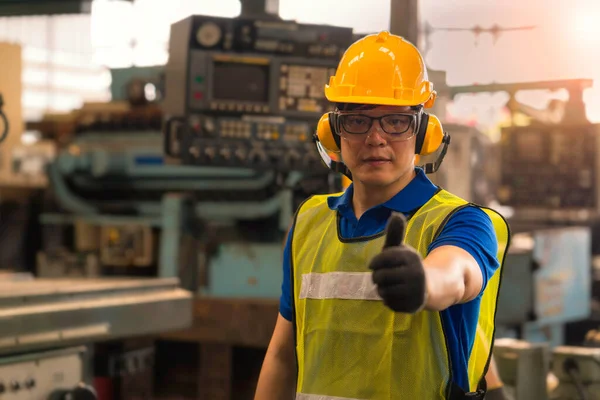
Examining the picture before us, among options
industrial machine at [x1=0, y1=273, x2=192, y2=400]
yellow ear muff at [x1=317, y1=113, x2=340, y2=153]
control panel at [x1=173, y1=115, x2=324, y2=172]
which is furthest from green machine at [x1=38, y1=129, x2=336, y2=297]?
yellow ear muff at [x1=317, y1=113, x2=340, y2=153]

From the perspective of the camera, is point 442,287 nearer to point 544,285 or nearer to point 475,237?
point 475,237

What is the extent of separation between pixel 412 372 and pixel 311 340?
226mm

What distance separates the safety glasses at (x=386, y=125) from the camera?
5.53 feet

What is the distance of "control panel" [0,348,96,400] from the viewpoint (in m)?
2.55

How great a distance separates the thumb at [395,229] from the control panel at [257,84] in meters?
3.19

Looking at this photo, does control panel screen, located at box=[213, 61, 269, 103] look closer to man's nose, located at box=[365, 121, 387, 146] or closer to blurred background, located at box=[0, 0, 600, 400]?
blurred background, located at box=[0, 0, 600, 400]

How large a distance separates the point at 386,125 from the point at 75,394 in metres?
1.52

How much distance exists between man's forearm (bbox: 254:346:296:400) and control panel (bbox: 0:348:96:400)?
3.27 feet

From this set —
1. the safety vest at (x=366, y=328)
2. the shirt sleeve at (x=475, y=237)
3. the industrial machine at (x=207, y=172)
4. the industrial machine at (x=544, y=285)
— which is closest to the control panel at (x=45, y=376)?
the industrial machine at (x=207, y=172)

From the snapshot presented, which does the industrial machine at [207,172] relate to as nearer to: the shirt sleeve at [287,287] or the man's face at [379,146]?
the shirt sleeve at [287,287]

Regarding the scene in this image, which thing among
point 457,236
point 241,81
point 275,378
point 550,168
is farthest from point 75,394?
point 550,168

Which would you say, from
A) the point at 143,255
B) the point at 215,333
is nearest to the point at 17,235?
the point at 143,255

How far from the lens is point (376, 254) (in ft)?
4.98

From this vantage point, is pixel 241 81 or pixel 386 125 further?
pixel 241 81
